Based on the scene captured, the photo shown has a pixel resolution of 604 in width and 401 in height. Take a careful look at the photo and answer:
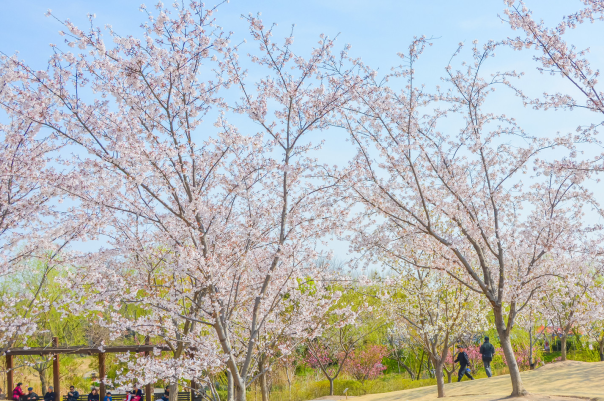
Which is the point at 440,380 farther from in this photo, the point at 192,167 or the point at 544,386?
the point at 192,167

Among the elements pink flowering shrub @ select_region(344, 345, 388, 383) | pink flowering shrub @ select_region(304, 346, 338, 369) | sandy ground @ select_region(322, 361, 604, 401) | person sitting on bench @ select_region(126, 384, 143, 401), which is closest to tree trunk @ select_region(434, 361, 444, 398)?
sandy ground @ select_region(322, 361, 604, 401)

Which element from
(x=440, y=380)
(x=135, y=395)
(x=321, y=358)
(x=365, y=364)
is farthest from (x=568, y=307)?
(x=135, y=395)

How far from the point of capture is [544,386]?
38.5 feet

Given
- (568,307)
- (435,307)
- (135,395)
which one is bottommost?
(135,395)

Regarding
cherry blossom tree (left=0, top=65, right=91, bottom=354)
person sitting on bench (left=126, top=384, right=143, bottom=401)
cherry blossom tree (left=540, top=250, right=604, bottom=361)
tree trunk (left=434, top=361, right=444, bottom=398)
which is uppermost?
cherry blossom tree (left=0, top=65, right=91, bottom=354)

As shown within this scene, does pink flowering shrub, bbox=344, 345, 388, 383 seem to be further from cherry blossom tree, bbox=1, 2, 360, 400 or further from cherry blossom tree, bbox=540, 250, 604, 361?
cherry blossom tree, bbox=1, 2, 360, 400

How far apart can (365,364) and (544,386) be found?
1064 centimetres

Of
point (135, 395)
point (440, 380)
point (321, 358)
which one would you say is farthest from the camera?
point (321, 358)

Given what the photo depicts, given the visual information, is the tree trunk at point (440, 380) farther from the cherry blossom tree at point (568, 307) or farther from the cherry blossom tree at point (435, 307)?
the cherry blossom tree at point (568, 307)

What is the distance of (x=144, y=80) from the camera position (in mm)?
6555

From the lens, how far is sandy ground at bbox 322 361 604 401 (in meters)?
10.2

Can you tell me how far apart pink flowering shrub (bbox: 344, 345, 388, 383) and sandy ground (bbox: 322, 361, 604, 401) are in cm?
711

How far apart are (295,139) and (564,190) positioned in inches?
248

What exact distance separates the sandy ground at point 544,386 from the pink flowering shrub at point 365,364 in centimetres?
711
